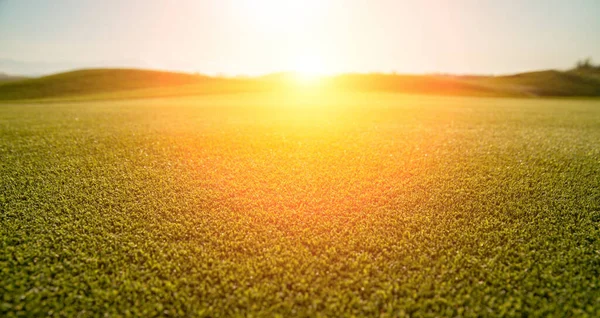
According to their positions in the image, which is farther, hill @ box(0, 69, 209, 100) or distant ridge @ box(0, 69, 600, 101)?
distant ridge @ box(0, 69, 600, 101)

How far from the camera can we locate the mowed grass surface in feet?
3.88

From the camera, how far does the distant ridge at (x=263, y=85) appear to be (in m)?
20.4

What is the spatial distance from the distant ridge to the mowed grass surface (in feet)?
56.8

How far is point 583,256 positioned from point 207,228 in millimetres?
2037

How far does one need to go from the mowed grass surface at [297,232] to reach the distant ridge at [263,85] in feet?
56.8

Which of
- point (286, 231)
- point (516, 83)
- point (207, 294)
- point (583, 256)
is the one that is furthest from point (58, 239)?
point (516, 83)

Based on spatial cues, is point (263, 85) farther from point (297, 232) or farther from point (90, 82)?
point (297, 232)

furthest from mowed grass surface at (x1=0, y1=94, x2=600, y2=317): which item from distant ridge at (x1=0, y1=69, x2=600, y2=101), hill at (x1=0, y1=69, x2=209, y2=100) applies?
hill at (x1=0, y1=69, x2=209, y2=100)

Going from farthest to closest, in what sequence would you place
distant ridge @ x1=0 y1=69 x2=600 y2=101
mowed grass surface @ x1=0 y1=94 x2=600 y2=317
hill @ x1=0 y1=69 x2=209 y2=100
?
distant ridge @ x1=0 y1=69 x2=600 y2=101 → hill @ x1=0 y1=69 x2=209 y2=100 → mowed grass surface @ x1=0 y1=94 x2=600 y2=317

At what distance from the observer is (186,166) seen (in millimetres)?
2598

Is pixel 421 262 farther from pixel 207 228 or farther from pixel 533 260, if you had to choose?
pixel 207 228

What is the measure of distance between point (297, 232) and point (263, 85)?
24.3 meters

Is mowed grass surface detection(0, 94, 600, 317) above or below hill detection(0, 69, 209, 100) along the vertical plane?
below

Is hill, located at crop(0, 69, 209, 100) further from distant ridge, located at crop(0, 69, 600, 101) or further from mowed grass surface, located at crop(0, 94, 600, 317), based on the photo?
mowed grass surface, located at crop(0, 94, 600, 317)
